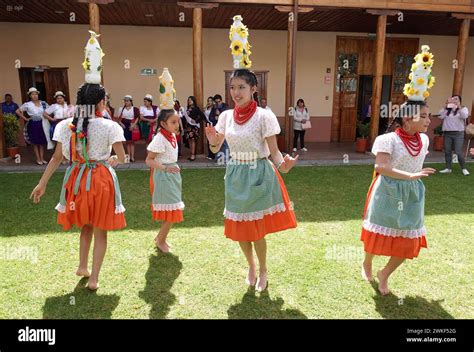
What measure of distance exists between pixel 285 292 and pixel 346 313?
537 mm

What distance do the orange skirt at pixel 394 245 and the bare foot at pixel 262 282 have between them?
0.90m

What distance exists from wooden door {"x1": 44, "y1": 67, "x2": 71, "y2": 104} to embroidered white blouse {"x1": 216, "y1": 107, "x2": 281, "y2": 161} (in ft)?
32.4

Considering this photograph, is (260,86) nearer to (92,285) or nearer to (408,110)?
(408,110)

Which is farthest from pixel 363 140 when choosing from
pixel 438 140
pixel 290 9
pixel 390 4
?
pixel 290 9

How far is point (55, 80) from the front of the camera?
11336mm

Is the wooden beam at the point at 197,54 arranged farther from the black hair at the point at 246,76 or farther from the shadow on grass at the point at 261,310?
the shadow on grass at the point at 261,310

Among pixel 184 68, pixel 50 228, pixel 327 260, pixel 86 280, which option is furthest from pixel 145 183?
pixel 184 68

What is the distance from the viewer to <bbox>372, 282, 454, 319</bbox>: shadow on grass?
2955mm

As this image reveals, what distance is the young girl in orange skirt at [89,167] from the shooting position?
311 centimetres

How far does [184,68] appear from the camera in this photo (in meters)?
11.6

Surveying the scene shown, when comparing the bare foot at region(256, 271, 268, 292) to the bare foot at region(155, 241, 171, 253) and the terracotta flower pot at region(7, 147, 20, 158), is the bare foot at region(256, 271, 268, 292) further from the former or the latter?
the terracotta flower pot at region(7, 147, 20, 158)

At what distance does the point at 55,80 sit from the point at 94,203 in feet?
31.7

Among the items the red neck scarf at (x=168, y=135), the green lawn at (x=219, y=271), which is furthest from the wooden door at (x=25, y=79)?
the red neck scarf at (x=168, y=135)
